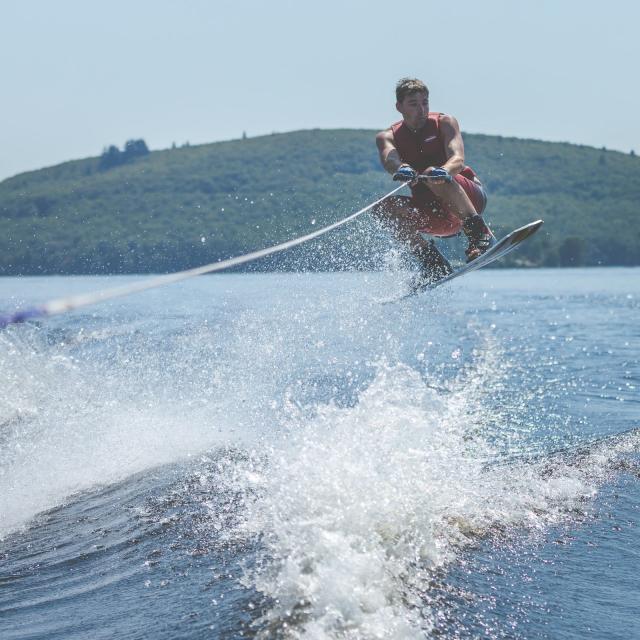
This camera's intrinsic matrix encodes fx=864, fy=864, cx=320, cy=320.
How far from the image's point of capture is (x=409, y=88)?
7441 mm

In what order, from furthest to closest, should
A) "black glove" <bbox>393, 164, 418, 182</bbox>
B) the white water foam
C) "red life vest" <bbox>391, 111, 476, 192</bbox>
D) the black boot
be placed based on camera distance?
"red life vest" <bbox>391, 111, 476, 192</bbox> → the black boot → "black glove" <bbox>393, 164, 418, 182</bbox> → the white water foam

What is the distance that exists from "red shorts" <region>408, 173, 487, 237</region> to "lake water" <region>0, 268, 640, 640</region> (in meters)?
1.45

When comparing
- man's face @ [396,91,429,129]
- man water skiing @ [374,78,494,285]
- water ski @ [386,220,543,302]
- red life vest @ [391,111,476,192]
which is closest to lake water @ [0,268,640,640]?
water ski @ [386,220,543,302]

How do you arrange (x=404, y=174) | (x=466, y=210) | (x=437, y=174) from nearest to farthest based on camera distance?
1. (x=404, y=174)
2. (x=437, y=174)
3. (x=466, y=210)

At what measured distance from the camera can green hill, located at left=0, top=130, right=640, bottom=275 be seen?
8569 centimetres

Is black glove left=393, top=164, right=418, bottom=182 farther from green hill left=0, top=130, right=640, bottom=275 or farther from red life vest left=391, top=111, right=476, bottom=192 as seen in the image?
green hill left=0, top=130, right=640, bottom=275

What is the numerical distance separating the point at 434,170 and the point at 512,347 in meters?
7.89

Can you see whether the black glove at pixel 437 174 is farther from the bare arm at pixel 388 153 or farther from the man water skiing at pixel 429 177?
the bare arm at pixel 388 153

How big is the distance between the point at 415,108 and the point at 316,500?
4.11 meters

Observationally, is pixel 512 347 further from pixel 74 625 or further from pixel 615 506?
pixel 74 625

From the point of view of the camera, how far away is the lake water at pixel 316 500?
12.6ft

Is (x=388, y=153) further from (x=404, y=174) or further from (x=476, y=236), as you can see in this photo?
(x=476, y=236)

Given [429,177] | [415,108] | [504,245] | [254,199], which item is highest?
[254,199]

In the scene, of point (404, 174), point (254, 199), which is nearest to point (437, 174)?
point (404, 174)
